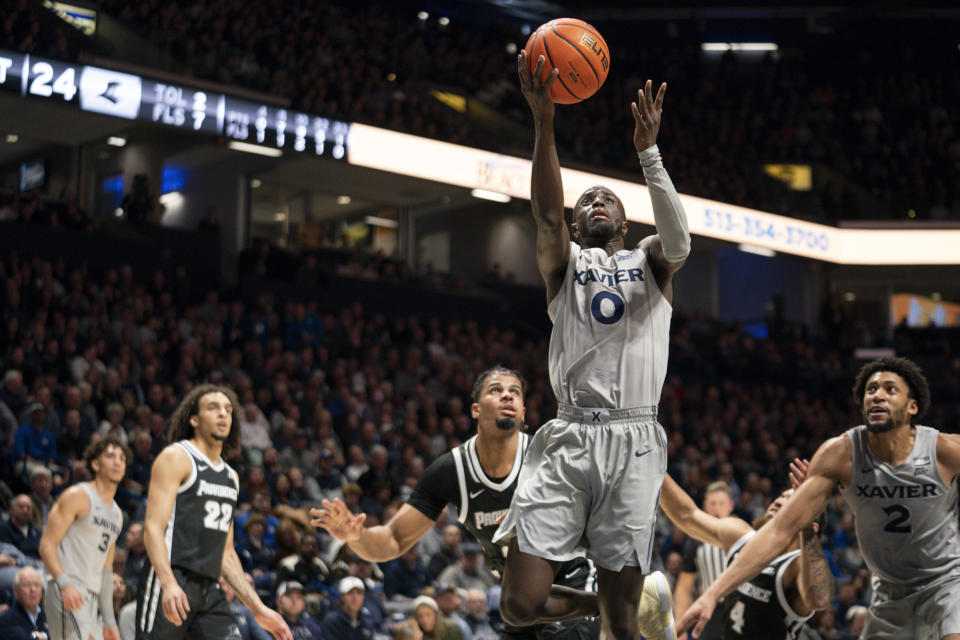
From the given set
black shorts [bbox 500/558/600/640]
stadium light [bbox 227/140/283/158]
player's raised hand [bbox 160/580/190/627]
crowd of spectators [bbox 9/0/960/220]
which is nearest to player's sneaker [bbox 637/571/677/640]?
black shorts [bbox 500/558/600/640]

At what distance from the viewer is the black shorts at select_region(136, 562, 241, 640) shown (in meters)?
6.54

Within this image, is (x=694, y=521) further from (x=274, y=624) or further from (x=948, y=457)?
(x=274, y=624)

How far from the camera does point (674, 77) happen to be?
29.4m

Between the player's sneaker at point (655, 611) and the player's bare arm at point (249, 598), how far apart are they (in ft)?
6.43

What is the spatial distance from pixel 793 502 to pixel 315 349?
12252mm

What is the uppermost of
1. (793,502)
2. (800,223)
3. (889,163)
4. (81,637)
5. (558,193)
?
(889,163)

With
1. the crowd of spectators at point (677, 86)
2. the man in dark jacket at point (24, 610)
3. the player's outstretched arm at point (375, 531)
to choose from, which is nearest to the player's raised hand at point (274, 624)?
the player's outstretched arm at point (375, 531)

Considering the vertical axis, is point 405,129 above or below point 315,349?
above

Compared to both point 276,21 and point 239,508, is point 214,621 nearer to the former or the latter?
point 239,508

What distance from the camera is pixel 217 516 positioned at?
6875 millimetres

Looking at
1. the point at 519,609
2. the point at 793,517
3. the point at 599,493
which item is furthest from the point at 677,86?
the point at 519,609

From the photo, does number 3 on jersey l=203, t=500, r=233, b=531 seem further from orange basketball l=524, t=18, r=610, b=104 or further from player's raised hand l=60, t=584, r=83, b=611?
orange basketball l=524, t=18, r=610, b=104

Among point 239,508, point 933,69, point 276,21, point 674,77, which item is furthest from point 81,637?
point 933,69

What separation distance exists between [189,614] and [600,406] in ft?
9.91
